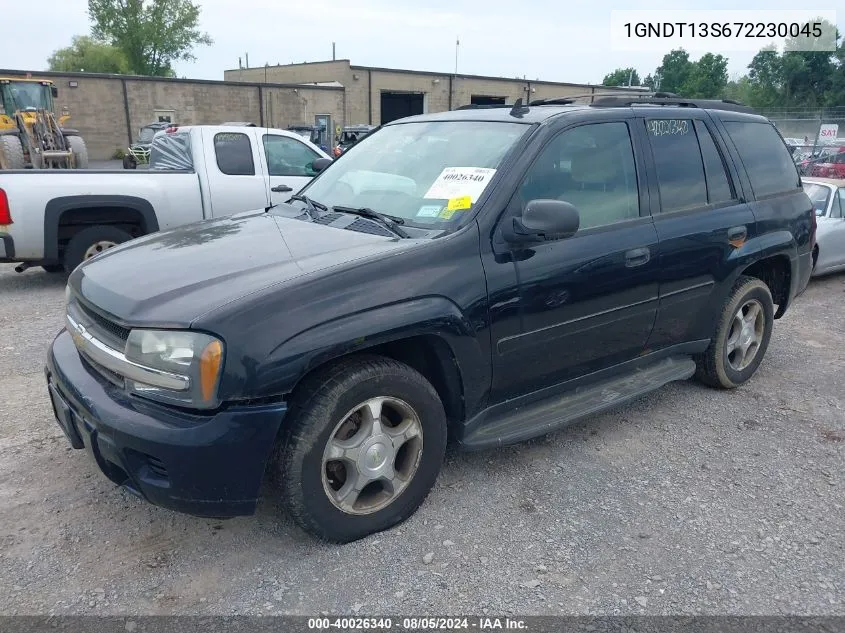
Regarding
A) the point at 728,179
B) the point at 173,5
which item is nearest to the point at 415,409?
the point at 728,179

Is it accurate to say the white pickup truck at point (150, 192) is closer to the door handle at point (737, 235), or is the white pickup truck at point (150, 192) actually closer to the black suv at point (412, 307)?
the black suv at point (412, 307)

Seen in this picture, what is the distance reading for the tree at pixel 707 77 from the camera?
69.7 meters

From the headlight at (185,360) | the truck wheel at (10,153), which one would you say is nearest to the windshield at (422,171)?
the headlight at (185,360)

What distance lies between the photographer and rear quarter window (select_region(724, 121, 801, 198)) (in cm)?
Result: 451

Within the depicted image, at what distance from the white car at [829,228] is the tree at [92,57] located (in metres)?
60.0

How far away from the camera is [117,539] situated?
115 inches

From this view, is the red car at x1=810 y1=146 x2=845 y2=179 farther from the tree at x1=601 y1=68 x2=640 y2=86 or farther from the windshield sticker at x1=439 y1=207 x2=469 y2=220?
the tree at x1=601 y1=68 x2=640 y2=86

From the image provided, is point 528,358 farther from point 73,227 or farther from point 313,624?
point 73,227

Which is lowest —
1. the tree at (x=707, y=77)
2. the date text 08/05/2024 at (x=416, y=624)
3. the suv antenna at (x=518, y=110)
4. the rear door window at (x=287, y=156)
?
the date text 08/05/2024 at (x=416, y=624)

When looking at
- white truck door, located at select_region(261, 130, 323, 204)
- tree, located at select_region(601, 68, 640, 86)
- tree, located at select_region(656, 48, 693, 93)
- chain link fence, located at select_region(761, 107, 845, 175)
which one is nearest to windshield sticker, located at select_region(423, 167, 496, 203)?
white truck door, located at select_region(261, 130, 323, 204)

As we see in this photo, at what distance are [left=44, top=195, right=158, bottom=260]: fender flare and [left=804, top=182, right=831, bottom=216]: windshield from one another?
817 cm

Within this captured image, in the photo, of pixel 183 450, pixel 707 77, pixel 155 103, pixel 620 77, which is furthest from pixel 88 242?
pixel 620 77

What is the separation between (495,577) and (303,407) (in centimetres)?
106

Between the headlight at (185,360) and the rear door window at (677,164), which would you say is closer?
the headlight at (185,360)
